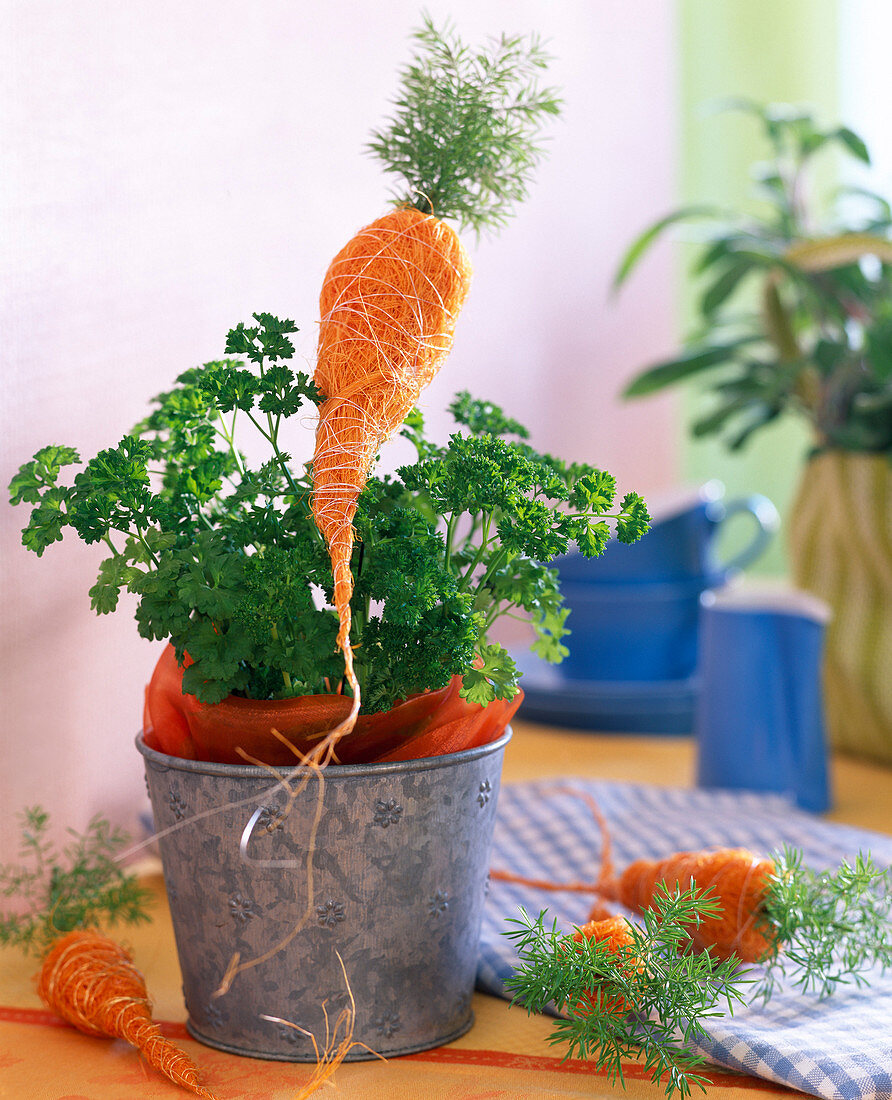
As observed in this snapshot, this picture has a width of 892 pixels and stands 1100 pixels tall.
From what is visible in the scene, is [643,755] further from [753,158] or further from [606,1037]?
[753,158]

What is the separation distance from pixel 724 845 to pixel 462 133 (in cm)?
50

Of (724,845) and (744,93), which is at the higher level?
(744,93)

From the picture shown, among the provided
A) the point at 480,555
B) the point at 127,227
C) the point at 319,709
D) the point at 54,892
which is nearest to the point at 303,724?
the point at 319,709

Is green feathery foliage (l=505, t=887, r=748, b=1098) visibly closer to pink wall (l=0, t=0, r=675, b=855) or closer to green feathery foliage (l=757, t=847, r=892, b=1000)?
green feathery foliage (l=757, t=847, r=892, b=1000)

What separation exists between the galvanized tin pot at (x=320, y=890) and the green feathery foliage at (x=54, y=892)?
0.39 feet

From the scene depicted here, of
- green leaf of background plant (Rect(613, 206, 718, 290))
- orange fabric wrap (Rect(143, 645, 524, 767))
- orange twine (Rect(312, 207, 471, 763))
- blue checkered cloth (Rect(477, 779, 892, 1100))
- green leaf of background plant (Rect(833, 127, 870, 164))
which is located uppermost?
green leaf of background plant (Rect(833, 127, 870, 164))

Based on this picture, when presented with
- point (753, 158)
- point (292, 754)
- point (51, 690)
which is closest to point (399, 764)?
point (292, 754)

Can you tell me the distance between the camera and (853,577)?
102 cm

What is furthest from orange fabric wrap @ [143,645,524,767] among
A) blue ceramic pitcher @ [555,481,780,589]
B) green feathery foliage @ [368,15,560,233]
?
blue ceramic pitcher @ [555,481,780,589]

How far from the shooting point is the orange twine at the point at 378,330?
0.49 metres

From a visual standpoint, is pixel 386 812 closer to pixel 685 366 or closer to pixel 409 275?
pixel 409 275

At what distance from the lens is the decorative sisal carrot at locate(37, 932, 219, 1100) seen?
48 centimetres

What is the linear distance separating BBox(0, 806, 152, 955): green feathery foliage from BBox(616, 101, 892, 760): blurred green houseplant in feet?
2.23

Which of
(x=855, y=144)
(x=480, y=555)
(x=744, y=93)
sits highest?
(x=744, y=93)
